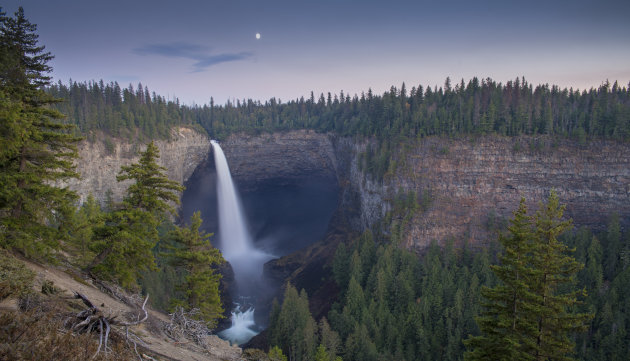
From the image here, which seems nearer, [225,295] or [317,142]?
[225,295]

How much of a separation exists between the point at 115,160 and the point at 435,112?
2008 inches

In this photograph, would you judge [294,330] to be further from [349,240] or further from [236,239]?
[236,239]

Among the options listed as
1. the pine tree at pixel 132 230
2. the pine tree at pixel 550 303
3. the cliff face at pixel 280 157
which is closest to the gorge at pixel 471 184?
the cliff face at pixel 280 157

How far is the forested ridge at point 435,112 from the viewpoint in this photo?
50688 millimetres

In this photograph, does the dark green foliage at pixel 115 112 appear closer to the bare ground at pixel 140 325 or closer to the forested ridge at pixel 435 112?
the forested ridge at pixel 435 112

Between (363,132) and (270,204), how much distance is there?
31.1 meters

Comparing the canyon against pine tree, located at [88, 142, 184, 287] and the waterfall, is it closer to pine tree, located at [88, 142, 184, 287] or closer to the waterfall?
the waterfall

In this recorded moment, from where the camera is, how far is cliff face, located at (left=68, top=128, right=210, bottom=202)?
49281 mm

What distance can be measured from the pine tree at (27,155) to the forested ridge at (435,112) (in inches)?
1808

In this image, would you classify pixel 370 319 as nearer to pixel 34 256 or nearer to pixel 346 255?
pixel 346 255

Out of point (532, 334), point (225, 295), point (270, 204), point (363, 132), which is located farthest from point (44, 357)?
point (270, 204)

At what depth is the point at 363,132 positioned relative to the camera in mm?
62781

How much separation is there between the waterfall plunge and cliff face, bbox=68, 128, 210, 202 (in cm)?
703

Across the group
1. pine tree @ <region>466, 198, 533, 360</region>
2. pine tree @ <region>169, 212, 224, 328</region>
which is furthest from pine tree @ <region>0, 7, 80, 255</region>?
pine tree @ <region>466, 198, 533, 360</region>
